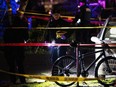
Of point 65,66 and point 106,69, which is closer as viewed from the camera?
point 106,69

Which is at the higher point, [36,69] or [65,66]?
[65,66]

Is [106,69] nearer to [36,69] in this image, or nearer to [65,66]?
[65,66]

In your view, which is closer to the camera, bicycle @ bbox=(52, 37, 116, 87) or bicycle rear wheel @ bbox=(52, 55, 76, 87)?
bicycle @ bbox=(52, 37, 116, 87)

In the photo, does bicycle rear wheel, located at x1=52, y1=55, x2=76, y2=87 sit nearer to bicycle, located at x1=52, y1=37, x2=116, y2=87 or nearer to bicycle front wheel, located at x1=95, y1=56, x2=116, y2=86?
bicycle, located at x1=52, y1=37, x2=116, y2=87

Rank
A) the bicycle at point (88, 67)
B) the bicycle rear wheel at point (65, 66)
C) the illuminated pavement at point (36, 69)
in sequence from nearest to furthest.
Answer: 1. the bicycle at point (88, 67)
2. the bicycle rear wheel at point (65, 66)
3. the illuminated pavement at point (36, 69)

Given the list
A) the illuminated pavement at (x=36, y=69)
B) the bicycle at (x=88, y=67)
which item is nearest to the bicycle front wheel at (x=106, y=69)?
the bicycle at (x=88, y=67)

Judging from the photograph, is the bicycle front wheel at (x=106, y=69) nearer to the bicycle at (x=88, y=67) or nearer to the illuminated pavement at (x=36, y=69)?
the bicycle at (x=88, y=67)

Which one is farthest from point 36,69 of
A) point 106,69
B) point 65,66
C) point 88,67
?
point 106,69

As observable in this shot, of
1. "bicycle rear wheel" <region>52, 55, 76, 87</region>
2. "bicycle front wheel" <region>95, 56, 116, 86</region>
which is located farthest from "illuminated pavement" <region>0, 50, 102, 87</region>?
"bicycle rear wheel" <region>52, 55, 76, 87</region>

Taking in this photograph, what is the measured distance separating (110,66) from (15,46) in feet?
9.42

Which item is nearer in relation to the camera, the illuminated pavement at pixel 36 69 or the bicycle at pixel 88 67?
the bicycle at pixel 88 67

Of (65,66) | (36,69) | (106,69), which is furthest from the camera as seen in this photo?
(36,69)

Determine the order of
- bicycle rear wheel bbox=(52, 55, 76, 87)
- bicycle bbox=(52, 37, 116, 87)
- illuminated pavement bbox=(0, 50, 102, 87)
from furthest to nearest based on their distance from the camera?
illuminated pavement bbox=(0, 50, 102, 87), bicycle rear wheel bbox=(52, 55, 76, 87), bicycle bbox=(52, 37, 116, 87)

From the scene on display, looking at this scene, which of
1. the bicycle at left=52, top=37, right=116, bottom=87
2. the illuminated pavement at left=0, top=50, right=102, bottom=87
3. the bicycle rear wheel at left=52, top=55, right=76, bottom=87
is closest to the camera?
the bicycle at left=52, top=37, right=116, bottom=87
